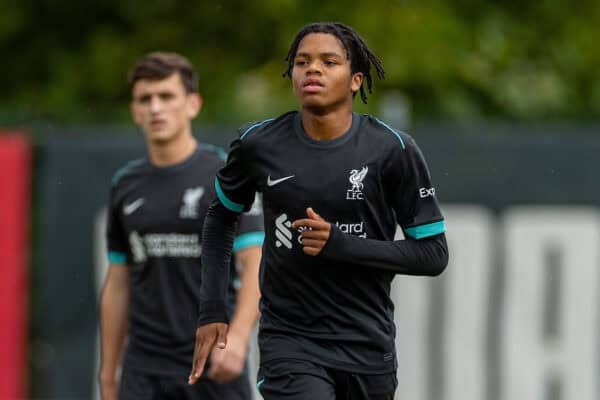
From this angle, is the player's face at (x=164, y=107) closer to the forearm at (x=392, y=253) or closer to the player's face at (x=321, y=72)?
the player's face at (x=321, y=72)

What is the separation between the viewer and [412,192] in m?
5.42

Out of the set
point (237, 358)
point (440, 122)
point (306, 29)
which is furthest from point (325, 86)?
point (440, 122)

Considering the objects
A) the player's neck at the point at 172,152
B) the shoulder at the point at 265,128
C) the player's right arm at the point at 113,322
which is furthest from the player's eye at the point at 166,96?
the shoulder at the point at 265,128

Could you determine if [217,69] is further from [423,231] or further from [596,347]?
[423,231]

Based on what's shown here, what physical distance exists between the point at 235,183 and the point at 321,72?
650 millimetres

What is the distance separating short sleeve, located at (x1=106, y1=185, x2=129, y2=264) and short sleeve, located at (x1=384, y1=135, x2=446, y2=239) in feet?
6.77

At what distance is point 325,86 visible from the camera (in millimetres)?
5320

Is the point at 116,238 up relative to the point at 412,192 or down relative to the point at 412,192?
down

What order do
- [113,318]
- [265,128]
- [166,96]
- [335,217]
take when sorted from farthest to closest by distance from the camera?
[166,96] → [113,318] → [265,128] → [335,217]

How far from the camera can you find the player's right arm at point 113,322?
23.5ft

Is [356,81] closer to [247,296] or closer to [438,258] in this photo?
[438,258]

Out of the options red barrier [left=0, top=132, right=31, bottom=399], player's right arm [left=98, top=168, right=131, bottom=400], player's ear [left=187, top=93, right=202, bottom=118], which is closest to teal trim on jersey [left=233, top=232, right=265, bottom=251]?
player's right arm [left=98, top=168, right=131, bottom=400]

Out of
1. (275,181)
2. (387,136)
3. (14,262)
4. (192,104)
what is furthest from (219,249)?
(14,262)

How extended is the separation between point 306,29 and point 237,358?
5.57ft
